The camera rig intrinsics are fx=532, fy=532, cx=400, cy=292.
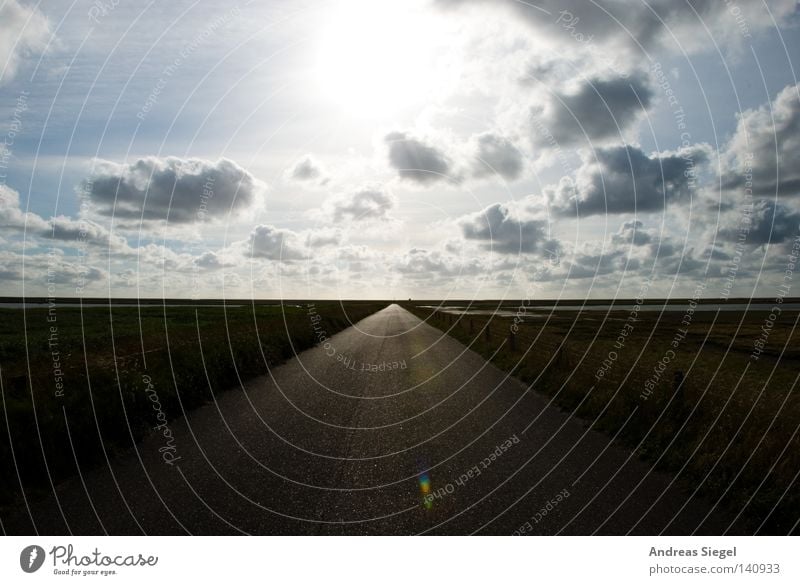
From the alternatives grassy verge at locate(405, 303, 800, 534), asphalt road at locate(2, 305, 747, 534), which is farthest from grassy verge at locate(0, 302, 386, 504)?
grassy verge at locate(405, 303, 800, 534)

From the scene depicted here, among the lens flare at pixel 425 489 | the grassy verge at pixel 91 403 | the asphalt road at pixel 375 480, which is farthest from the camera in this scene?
the grassy verge at pixel 91 403

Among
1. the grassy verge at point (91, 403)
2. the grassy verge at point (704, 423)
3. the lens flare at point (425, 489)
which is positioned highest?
the grassy verge at point (91, 403)

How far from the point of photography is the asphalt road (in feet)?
19.1

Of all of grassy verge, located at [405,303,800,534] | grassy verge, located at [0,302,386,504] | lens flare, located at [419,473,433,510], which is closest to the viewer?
lens flare, located at [419,473,433,510]

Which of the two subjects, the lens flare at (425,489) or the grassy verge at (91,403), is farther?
the grassy verge at (91,403)

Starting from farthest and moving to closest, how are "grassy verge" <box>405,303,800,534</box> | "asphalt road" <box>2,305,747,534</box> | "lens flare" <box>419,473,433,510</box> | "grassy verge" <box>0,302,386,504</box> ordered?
"grassy verge" <box>0,302,386,504</box> → "grassy verge" <box>405,303,800,534</box> → "lens flare" <box>419,473,433,510</box> → "asphalt road" <box>2,305,747,534</box>

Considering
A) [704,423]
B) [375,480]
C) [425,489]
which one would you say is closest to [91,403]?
[375,480]

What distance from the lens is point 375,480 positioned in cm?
723

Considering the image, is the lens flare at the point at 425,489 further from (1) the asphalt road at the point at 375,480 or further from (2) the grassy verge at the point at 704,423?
(2) the grassy verge at the point at 704,423

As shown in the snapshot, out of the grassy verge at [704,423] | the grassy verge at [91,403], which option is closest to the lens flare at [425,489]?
the grassy verge at [704,423]

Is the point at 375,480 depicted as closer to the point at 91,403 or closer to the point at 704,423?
the point at 91,403

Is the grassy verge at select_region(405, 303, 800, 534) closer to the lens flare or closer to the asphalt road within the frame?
the asphalt road

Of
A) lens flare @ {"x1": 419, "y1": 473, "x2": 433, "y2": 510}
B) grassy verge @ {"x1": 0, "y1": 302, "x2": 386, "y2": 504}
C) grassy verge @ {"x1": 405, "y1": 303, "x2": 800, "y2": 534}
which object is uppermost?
grassy verge @ {"x1": 0, "y1": 302, "x2": 386, "y2": 504}

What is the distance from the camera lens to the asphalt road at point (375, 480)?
5.84 metres
